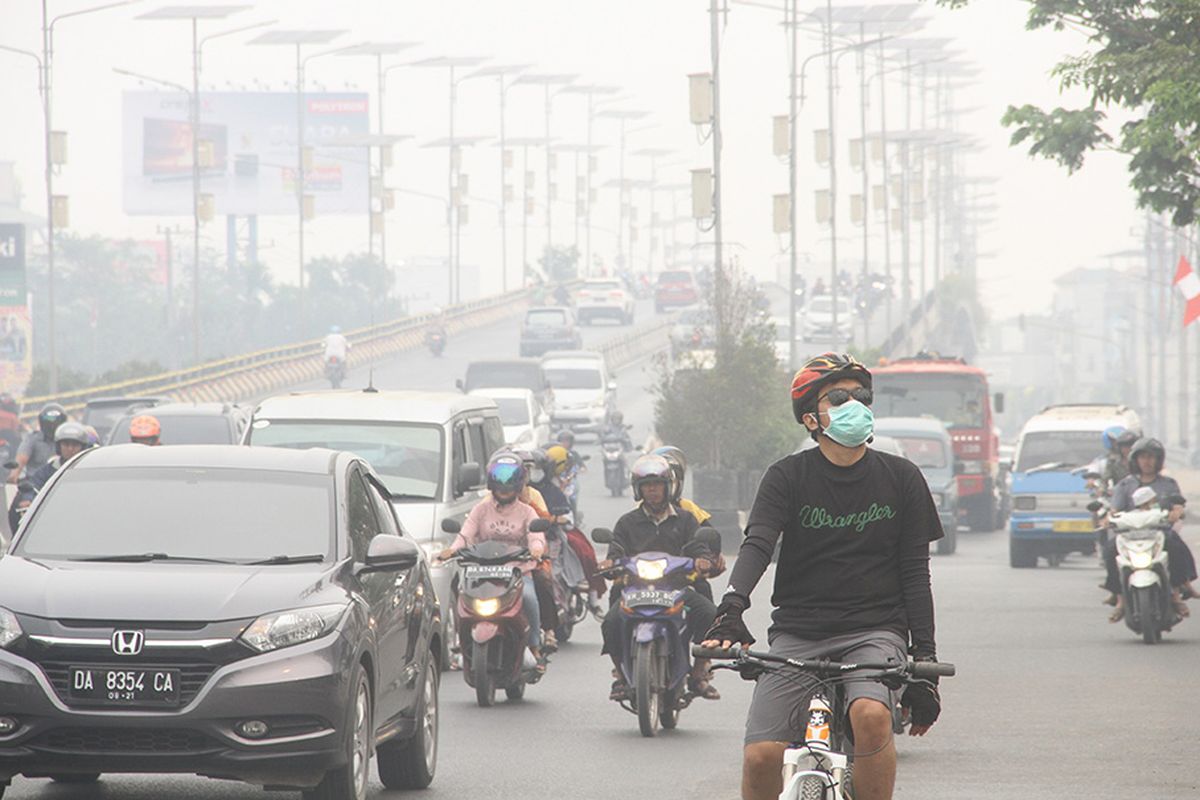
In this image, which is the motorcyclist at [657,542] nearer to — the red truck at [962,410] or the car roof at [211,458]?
the car roof at [211,458]

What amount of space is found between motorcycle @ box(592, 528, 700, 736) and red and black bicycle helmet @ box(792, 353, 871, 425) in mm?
6400

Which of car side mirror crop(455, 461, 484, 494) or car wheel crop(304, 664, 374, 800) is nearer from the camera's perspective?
car wheel crop(304, 664, 374, 800)

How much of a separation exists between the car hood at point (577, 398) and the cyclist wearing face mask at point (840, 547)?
4843 cm

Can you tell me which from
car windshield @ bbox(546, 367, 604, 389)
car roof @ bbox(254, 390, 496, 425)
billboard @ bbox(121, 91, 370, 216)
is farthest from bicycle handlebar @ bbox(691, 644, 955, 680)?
billboard @ bbox(121, 91, 370, 216)

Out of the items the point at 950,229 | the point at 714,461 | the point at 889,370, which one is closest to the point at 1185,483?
the point at 889,370

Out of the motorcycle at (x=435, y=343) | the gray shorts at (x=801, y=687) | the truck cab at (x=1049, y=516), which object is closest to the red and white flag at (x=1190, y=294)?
the truck cab at (x=1049, y=516)

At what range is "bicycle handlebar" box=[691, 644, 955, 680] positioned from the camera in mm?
6301

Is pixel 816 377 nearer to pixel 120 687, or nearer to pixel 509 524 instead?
pixel 120 687

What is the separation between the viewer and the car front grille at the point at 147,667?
29.0 feet

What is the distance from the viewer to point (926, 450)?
120 feet

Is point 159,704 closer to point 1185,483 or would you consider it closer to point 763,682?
point 763,682

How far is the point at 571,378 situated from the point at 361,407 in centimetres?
3794

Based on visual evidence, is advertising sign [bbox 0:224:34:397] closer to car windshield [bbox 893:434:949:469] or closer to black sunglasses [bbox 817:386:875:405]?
car windshield [bbox 893:434:949:469]

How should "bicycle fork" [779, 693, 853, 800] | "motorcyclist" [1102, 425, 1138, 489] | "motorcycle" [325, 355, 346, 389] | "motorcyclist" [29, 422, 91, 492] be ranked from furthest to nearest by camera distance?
"motorcycle" [325, 355, 346, 389] < "motorcyclist" [1102, 425, 1138, 489] < "motorcyclist" [29, 422, 91, 492] < "bicycle fork" [779, 693, 853, 800]
